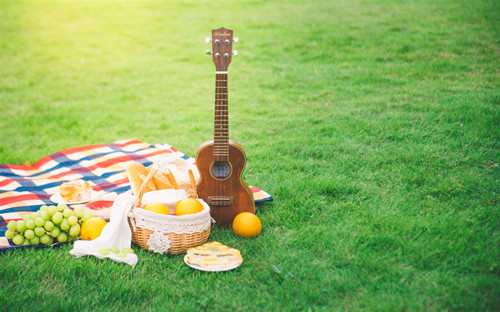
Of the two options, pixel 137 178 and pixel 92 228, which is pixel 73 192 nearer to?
pixel 137 178

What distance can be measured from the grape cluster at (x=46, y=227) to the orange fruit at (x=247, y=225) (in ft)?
4.63

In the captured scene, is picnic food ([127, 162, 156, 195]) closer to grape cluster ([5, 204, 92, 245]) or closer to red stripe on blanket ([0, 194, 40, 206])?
grape cluster ([5, 204, 92, 245])

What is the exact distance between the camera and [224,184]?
3.32 metres

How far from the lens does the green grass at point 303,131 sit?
2.62m

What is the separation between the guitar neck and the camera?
3.24 metres

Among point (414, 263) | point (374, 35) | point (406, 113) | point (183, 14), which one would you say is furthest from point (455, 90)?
point (183, 14)

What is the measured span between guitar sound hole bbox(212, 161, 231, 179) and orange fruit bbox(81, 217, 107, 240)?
3.57 feet

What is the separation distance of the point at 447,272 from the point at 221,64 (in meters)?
2.40

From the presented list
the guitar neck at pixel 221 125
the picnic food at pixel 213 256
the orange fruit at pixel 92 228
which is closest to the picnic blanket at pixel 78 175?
the orange fruit at pixel 92 228

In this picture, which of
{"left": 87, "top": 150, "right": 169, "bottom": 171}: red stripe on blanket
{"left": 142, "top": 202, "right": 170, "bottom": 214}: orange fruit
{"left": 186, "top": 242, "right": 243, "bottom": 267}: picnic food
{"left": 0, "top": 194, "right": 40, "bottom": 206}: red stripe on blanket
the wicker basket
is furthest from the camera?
{"left": 87, "top": 150, "right": 169, "bottom": 171}: red stripe on blanket

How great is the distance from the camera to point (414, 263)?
271 cm

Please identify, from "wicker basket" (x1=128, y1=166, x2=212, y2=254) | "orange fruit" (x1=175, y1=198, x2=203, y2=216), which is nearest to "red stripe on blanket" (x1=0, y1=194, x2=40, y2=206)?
"wicker basket" (x1=128, y1=166, x2=212, y2=254)

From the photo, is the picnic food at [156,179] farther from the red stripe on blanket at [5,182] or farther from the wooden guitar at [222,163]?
the red stripe on blanket at [5,182]

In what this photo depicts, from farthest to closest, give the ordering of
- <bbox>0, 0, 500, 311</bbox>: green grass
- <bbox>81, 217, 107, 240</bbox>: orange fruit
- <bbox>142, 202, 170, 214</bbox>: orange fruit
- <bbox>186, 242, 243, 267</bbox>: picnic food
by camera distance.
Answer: <bbox>81, 217, 107, 240</bbox>: orange fruit, <bbox>142, 202, 170, 214</bbox>: orange fruit, <bbox>186, 242, 243, 267</bbox>: picnic food, <bbox>0, 0, 500, 311</bbox>: green grass
